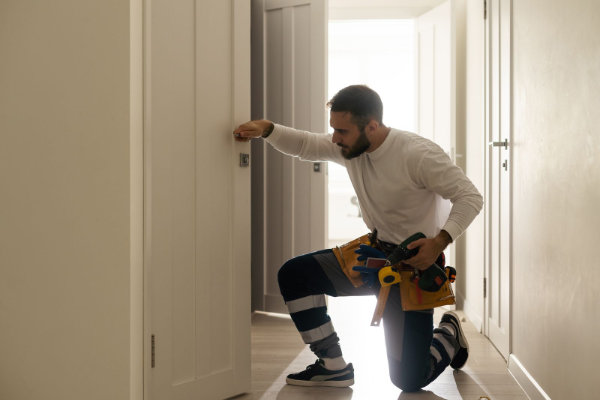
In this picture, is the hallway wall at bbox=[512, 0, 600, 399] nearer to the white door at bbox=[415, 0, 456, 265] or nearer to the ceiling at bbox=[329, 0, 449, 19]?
the white door at bbox=[415, 0, 456, 265]

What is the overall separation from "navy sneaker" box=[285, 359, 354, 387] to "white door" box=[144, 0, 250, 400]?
8.7 inches

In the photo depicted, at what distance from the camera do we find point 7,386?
116 centimetres

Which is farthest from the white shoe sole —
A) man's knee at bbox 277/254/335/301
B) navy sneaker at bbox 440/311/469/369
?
navy sneaker at bbox 440/311/469/369

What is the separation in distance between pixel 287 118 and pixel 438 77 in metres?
1.03

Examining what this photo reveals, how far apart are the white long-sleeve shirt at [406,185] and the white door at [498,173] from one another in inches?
22.3

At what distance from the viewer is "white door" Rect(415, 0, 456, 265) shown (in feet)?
12.2

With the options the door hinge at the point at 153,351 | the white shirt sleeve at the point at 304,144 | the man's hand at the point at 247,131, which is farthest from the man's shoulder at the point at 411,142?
the door hinge at the point at 153,351

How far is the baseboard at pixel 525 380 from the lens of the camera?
2156 millimetres

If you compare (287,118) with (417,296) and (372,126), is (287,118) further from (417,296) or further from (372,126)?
(417,296)

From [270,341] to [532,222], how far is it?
4.74 feet

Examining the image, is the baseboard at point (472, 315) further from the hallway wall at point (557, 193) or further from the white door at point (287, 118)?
the white door at point (287, 118)

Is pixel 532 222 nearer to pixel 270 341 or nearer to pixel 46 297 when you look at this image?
pixel 270 341

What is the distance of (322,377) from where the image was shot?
2.40 m

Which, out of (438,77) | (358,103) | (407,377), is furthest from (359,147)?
(438,77)
